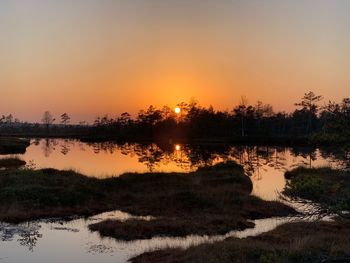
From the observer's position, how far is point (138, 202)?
34688mm

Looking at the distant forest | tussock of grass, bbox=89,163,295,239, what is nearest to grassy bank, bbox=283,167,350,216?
tussock of grass, bbox=89,163,295,239

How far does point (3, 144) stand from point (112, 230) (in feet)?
262

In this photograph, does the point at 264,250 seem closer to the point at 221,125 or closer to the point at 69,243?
the point at 69,243

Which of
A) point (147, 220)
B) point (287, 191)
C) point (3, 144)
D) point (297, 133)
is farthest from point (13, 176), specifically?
point (297, 133)

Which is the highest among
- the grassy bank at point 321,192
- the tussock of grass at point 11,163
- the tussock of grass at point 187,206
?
the grassy bank at point 321,192

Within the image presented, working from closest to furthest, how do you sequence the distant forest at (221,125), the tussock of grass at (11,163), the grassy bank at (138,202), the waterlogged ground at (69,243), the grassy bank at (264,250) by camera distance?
the grassy bank at (264,250)
the waterlogged ground at (69,243)
the grassy bank at (138,202)
the tussock of grass at (11,163)
the distant forest at (221,125)

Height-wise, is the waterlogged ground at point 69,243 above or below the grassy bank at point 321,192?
below

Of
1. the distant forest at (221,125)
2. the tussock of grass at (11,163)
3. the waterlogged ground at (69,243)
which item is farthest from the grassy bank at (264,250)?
the distant forest at (221,125)

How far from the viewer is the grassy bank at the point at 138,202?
26734 mm

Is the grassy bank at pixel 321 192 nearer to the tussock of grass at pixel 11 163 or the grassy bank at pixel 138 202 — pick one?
the grassy bank at pixel 138 202

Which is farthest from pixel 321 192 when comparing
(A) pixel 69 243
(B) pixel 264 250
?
(A) pixel 69 243

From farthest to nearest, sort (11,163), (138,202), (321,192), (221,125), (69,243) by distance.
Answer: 1. (221,125)
2. (11,163)
3. (138,202)
4. (69,243)
5. (321,192)

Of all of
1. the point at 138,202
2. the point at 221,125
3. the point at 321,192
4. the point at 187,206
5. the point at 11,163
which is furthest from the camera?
the point at 221,125

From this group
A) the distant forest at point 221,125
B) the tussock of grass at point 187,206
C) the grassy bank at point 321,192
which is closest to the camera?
the grassy bank at point 321,192
